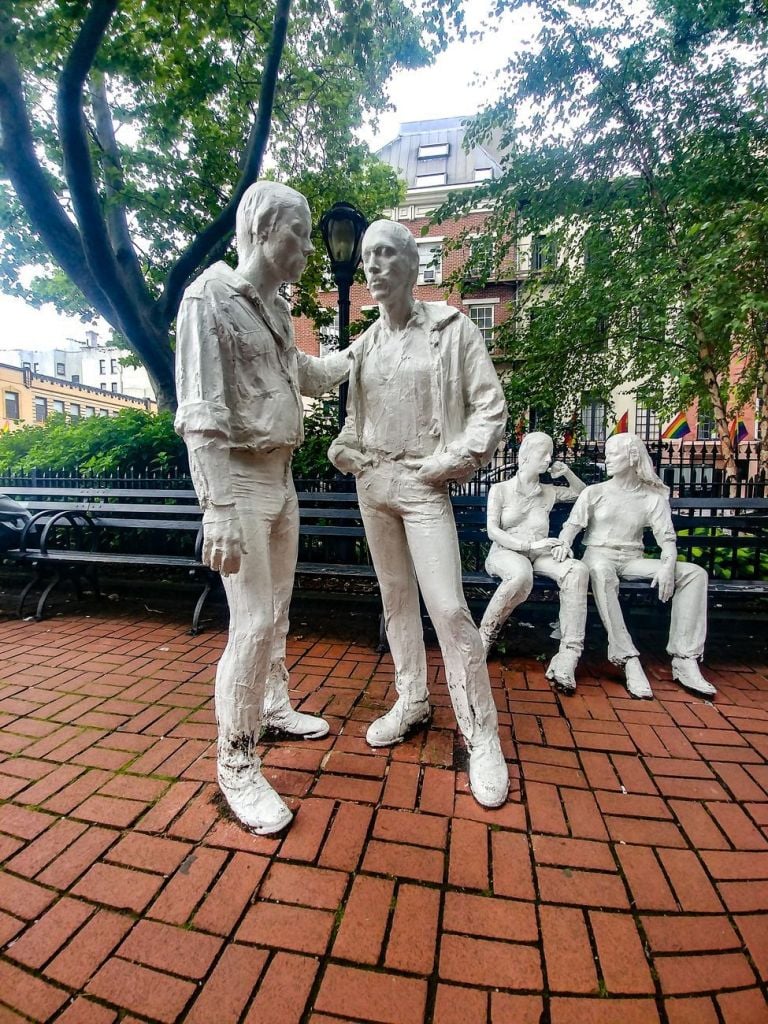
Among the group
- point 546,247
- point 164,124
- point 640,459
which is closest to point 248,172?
point 164,124

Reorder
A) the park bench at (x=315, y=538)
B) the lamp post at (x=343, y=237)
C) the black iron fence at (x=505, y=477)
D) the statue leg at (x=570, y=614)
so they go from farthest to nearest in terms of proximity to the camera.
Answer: the lamp post at (x=343, y=237) < the black iron fence at (x=505, y=477) < the park bench at (x=315, y=538) < the statue leg at (x=570, y=614)

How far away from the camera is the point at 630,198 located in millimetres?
5668

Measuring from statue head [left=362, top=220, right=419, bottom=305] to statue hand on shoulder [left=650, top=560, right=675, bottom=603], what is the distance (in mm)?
2231

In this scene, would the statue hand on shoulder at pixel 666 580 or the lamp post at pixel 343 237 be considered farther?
the lamp post at pixel 343 237

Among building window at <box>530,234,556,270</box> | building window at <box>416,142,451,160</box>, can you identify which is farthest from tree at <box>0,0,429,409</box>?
building window at <box>416,142,451,160</box>

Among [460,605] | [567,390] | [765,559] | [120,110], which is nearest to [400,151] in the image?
[120,110]

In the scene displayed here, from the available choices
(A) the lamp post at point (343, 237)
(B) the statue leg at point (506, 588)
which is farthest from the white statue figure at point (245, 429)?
(A) the lamp post at point (343, 237)

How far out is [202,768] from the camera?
82.6 inches

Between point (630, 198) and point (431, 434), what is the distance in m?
5.47

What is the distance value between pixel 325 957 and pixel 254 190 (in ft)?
7.59

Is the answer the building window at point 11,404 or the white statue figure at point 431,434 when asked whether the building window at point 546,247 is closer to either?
the white statue figure at point 431,434

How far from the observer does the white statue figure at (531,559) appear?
10.00ft

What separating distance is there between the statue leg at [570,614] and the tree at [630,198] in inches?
116

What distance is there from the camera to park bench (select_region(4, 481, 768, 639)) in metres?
3.71
